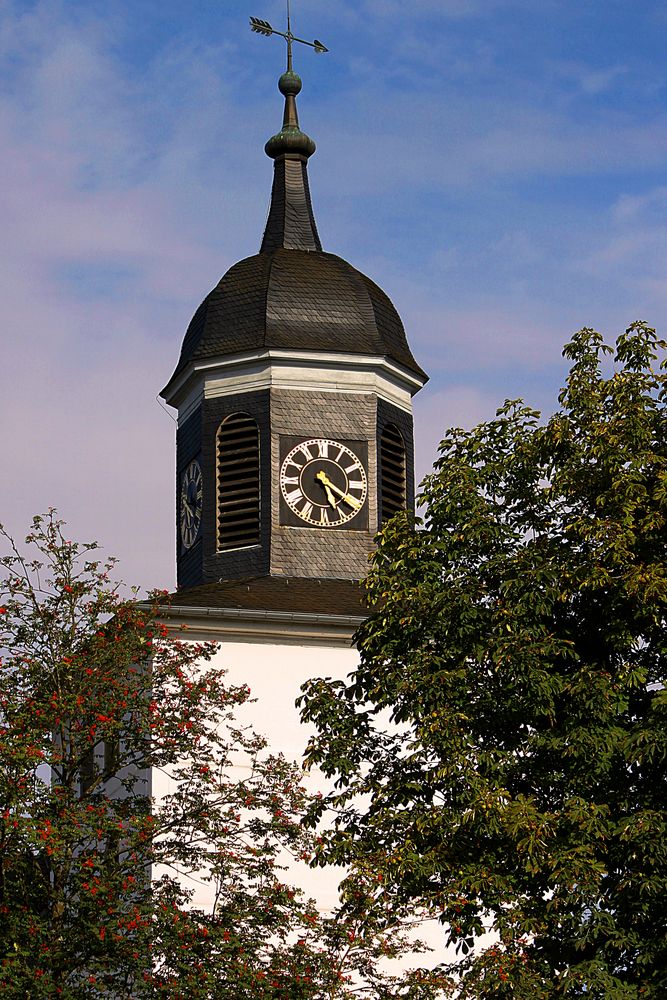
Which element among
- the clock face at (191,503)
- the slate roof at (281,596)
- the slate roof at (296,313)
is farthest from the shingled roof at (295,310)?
the slate roof at (281,596)

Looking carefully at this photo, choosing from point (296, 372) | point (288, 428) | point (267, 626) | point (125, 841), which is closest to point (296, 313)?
point (296, 372)

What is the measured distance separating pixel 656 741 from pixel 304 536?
13.8m

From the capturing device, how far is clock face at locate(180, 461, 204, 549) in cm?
3198

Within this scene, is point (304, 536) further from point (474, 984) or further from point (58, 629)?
point (474, 984)

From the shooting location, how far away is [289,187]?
35719 mm

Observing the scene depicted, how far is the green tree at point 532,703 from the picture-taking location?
17578 millimetres

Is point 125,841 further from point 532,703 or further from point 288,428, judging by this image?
point 288,428

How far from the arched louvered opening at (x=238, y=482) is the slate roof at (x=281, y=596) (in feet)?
2.44

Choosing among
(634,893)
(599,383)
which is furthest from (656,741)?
(599,383)

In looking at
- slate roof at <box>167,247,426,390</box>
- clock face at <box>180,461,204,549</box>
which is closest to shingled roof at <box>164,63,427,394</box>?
slate roof at <box>167,247,426,390</box>

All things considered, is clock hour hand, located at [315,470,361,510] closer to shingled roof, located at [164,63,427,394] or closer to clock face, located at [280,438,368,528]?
clock face, located at [280,438,368,528]

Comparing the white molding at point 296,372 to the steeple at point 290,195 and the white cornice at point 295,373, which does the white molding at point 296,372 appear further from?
the steeple at point 290,195

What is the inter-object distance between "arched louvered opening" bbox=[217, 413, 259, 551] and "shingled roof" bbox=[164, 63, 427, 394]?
4.12ft

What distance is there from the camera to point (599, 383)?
19625 millimetres
